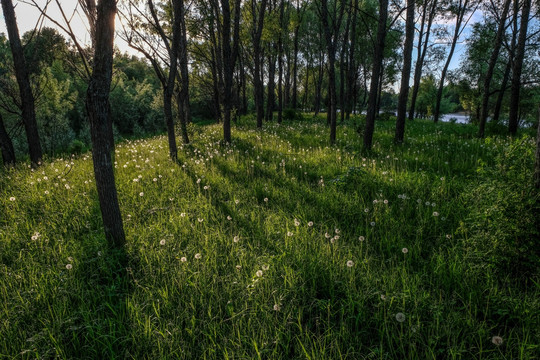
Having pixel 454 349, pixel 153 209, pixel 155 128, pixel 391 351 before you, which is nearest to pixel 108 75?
pixel 153 209

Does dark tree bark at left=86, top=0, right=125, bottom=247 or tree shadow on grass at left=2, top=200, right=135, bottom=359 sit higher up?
dark tree bark at left=86, top=0, right=125, bottom=247

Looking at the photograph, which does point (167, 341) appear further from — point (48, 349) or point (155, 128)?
point (155, 128)

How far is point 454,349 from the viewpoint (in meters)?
1.56

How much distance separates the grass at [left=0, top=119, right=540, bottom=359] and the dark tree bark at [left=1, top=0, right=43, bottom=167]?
6.24 metres

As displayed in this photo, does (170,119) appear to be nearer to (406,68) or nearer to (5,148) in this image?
(5,148)

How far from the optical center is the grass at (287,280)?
5.69 feet

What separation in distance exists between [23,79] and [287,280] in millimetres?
11155

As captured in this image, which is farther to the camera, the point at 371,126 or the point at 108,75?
the point at 371,126

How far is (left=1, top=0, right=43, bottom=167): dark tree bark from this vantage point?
7.63m

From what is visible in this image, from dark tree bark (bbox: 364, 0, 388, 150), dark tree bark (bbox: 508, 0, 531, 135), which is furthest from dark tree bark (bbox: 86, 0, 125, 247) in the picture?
dark tree bark (bbox: 508, 0, 531, 135)

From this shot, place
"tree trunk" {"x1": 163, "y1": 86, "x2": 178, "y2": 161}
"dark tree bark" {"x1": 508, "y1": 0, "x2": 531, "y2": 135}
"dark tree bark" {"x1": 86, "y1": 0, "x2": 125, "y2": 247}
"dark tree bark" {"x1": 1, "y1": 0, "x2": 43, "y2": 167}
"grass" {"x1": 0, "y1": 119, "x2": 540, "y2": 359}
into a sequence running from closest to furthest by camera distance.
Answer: "grass" {"x1": 0, "y1": 119, "x2": 540, "y2": 359}, "dark tree bark" {"x1": 86, "y1": 0, "x2": 125, "y2": 247}, "tree trunk" {"x1": 163, "y1": 86, "x2": 178, "y2": 161}, "dark tree bark" {"x1": 1, "y1": 0, "x2": 43, "y2": 167}, "dark tree bark" {"x1": 508, "y1": 0, "x2": 531, "y2": 135}

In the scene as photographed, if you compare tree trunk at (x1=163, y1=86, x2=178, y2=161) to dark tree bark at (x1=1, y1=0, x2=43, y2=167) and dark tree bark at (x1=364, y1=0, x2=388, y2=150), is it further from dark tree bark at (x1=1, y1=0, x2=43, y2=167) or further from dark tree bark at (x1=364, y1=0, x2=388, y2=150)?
dark tree bark at (x1=364, y1=0, x2=388, y2=150)

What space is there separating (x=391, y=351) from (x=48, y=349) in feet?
8.16

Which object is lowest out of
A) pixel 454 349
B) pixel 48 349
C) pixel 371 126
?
pixel 48 349
